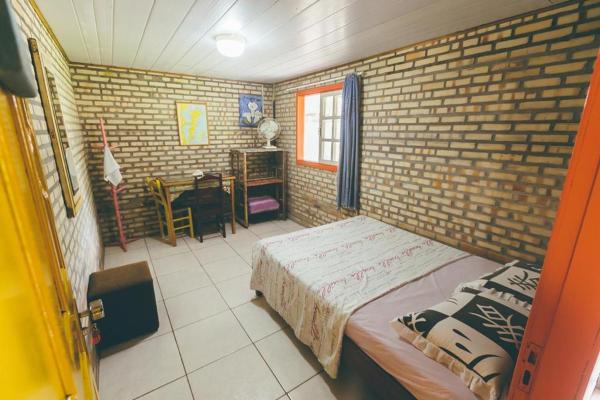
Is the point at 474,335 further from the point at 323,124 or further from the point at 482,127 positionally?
the point at 323,124

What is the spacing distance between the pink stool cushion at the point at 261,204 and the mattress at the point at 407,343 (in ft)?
9.97

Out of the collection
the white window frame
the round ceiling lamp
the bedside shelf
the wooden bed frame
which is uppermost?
the round ceiling lamp

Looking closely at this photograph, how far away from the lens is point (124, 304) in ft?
6.64

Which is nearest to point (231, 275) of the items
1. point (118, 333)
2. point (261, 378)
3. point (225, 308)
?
point (225, 308)

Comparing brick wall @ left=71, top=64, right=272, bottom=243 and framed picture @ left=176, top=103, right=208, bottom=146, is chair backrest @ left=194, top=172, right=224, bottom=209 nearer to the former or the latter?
brick wall @ left=71, top=64, right=272, bottom=243

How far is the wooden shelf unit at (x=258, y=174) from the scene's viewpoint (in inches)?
176

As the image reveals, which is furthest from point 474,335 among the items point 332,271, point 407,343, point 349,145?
point 349,145

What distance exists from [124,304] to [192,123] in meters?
3.07

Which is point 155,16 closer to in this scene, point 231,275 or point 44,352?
point 44,352

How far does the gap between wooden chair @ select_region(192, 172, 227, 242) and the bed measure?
1701 millimetres

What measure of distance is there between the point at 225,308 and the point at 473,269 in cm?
217

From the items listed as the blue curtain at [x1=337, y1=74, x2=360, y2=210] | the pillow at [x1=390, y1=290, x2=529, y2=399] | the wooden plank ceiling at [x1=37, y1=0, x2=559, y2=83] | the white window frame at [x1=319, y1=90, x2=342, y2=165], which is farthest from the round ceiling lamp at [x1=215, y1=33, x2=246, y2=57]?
the pillow at [x1=390, y1=290, x2=529, y2=399]

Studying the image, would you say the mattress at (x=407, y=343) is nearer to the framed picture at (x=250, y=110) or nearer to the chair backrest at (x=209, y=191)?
the chair backrest at (x=209, y=191)

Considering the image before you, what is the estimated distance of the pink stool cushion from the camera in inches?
176
